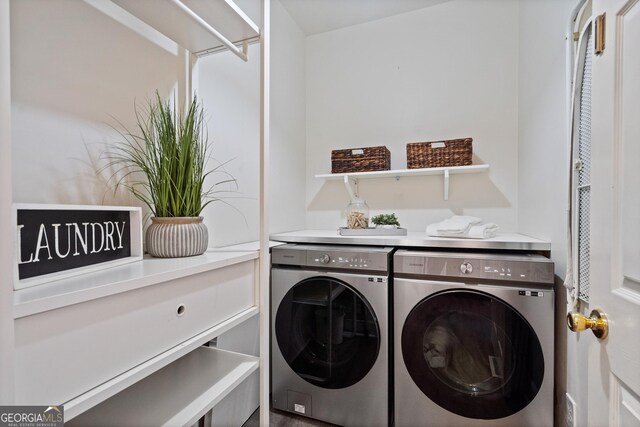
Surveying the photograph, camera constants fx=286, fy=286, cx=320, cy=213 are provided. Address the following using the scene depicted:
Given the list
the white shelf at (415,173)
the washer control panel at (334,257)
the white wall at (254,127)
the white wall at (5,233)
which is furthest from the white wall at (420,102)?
the white wall at (5,233)

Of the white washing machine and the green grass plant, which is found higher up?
the green grass plant

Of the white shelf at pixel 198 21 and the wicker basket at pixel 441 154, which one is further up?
the white shelf at pixel 198 21

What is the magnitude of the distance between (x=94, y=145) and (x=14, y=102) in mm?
206

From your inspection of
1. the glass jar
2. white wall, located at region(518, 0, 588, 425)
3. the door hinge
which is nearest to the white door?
the door hinge

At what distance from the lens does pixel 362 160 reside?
2066 millimetres

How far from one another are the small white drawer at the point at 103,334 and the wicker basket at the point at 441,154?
156cm

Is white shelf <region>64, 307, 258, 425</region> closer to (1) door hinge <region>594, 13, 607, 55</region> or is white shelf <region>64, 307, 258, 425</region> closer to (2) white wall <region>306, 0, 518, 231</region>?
(1) door hinge <region>594, 13, 607, 55</region>

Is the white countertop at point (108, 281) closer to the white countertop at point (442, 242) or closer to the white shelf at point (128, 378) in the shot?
the white shelf at point (128, 378)

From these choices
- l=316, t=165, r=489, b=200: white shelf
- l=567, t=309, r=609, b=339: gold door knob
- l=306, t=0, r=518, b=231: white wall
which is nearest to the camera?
l=567, t=309, r=609, b=339: gold door knob

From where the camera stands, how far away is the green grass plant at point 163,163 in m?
0.92

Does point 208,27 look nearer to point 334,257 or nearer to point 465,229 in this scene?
point 334,257

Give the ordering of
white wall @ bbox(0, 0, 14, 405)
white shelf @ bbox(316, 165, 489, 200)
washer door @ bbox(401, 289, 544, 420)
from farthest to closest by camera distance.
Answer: white shelf @ bbox(316, 165, 489, 200) → washer door @ bbox(401, 289, 544, 420) → white wall @ bbox(0, 0, 14, 405)

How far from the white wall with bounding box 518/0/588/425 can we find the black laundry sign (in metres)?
1.52

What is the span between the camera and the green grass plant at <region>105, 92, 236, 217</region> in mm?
922
